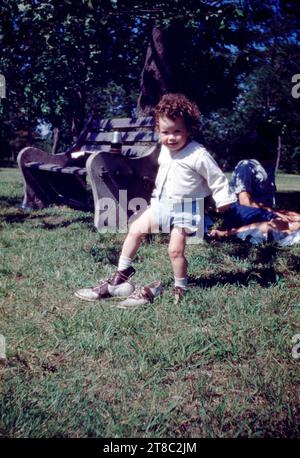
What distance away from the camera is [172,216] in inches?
115

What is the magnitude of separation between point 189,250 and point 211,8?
300 centimetres

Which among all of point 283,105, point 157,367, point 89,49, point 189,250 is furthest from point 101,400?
point 283,105

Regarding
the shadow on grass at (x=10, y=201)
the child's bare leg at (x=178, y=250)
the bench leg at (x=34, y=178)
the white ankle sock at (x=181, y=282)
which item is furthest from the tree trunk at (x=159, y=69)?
the white ankle sock at (x=181, y=282)

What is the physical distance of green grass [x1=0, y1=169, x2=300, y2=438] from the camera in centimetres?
164

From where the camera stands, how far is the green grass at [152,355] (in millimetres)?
1644

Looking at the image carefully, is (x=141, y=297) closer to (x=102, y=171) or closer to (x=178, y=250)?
(x=178, y=250)

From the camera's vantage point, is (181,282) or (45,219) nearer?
(181,282)

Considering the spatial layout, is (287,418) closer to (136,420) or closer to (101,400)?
(136,420)

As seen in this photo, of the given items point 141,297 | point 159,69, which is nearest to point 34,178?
point 159,69

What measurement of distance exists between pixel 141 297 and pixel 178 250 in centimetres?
46

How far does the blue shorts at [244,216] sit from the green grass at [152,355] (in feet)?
4.33

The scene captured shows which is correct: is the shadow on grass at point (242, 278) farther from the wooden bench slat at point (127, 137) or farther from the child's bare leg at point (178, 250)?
the wooden bench slat at point (127, 137)

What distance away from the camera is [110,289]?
117 inches

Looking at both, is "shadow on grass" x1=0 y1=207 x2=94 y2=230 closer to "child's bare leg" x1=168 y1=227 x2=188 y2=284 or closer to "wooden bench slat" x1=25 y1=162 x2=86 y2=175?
"wooden bench slat" x1=25 y1=162 x2=86 y2=175
